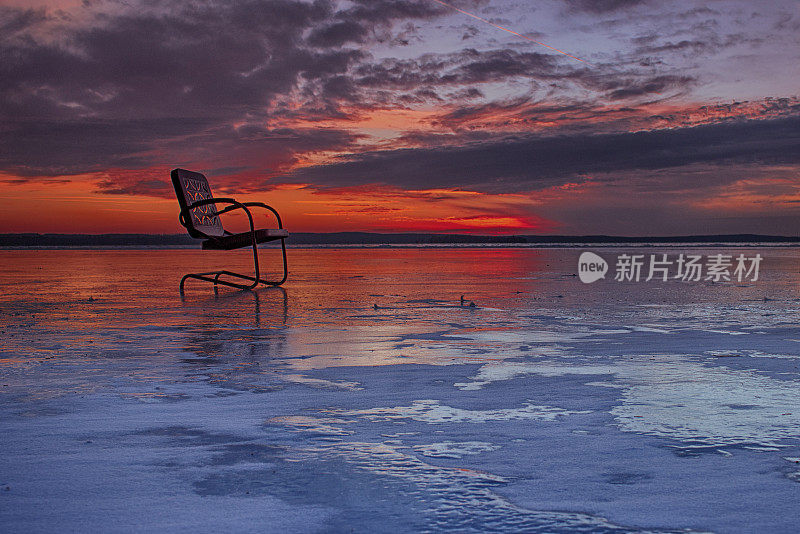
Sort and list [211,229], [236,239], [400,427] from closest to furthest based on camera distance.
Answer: [400,427], [236,239], [211,229]

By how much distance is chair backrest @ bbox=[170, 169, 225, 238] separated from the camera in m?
7.99

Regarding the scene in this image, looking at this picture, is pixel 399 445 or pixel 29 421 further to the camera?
pixel 29 421

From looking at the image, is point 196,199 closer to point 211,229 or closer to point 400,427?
point 211,229

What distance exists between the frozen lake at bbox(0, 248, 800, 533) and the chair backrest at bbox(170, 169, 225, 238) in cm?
340

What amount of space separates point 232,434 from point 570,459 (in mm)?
972

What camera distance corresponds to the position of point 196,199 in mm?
8742

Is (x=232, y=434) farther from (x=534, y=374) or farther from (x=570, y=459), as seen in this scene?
(x=534, y=374)

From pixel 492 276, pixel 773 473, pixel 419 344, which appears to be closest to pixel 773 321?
pixel 419 344

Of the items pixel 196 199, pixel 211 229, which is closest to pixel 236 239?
pixel 211 229

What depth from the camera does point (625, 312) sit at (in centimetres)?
546

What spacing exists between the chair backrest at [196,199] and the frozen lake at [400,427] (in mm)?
3401

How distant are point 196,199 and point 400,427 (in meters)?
7.26

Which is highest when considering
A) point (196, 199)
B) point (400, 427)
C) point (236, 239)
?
point (196, 199)

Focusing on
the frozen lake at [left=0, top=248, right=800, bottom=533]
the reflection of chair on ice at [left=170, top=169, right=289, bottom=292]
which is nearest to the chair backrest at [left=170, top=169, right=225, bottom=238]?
the reflection of chair on ice at [left=170, top=169, right=289, bottom=292]
